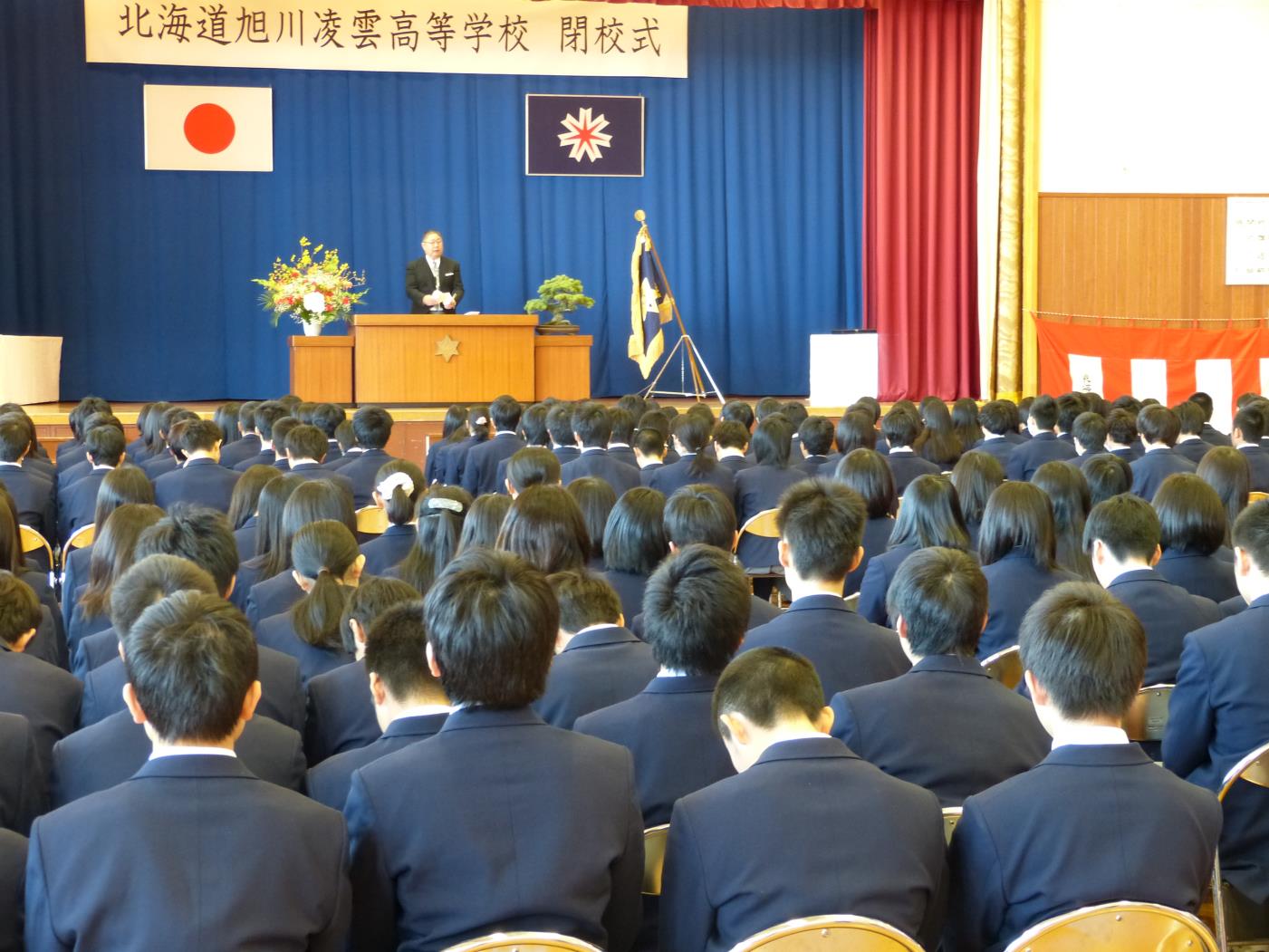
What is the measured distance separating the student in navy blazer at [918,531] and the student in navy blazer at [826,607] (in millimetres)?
808

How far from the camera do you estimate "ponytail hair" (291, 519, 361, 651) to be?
320 centimetres

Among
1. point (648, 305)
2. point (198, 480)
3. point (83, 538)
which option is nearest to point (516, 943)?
point (83, 538)

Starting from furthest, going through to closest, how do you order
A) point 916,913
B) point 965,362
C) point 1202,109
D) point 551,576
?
1. point 965,362
2. point 1202,109
3. point 551,576
4. point 916,913

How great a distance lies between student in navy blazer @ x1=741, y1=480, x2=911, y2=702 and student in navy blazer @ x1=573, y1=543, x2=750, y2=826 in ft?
1.46

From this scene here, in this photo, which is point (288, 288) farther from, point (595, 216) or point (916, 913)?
point (916, 913)

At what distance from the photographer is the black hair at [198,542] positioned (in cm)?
328

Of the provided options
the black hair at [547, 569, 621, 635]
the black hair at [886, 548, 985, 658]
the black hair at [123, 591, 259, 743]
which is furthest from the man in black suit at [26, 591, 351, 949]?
the black hair at [886, 548, 985, 658]

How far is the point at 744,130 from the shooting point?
13.3 metres

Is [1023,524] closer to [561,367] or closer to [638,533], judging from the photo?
[638,533]

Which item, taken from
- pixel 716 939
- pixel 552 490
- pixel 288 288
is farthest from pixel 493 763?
pixel 288 288

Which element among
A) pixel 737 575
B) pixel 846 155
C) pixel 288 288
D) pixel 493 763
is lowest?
pixel 493 763

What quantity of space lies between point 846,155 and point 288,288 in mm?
5741

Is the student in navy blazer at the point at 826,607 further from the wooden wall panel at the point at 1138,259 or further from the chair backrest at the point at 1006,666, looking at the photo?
the wooden wall panel at the point at 1138,259

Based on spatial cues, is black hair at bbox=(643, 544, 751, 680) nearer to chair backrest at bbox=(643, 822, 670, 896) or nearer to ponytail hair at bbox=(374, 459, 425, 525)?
chair backrest at bbox=(643, 822, 670, 896)
